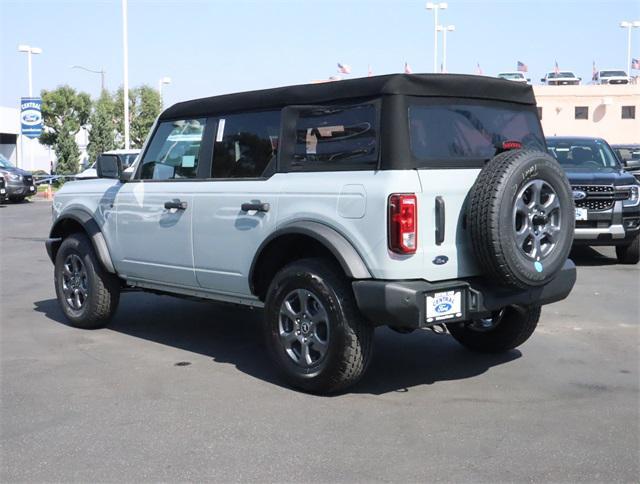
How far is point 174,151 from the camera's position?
22.1 feet

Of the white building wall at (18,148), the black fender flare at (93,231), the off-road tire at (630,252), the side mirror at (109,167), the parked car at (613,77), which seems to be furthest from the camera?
the parked car at (613,77)

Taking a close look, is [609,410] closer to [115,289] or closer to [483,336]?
[483,336]

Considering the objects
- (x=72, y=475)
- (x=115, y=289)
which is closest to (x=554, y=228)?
(x=72, y=475)

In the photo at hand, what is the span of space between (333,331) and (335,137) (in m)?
1.26

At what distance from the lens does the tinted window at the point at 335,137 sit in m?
5.17

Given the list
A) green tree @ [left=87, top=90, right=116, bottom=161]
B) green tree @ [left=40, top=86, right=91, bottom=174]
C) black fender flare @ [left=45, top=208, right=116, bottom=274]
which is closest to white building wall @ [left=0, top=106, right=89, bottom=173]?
green tree @ [left=40, top=86, right=91, bottom=174]

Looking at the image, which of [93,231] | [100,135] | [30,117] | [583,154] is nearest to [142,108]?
[100,135]

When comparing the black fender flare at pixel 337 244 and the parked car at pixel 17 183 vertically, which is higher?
the parked car at pixel 17 183

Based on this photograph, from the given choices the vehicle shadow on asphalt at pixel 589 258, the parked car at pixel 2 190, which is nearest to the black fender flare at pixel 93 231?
the vehicle shadow on asphalt at pixel 589 258

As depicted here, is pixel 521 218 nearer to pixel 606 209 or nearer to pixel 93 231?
pixel 93 231

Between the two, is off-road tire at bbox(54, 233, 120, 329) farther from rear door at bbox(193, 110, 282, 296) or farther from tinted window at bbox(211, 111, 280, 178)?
tinted window at bbox(211, 111, 280, 178)

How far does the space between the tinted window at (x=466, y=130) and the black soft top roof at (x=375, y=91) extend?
92 millimetres

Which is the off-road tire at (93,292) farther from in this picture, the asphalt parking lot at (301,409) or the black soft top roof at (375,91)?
the black soft top roof at (375,91)

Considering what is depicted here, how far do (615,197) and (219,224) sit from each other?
22.8ft
